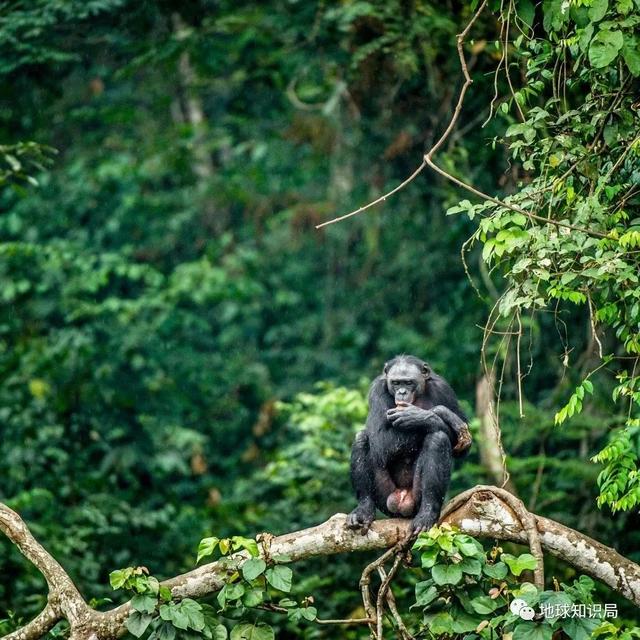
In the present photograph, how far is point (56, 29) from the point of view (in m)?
11.7

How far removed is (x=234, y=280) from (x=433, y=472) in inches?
318

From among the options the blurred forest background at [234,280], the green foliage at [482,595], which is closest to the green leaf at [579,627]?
the green foliage at [482,595]

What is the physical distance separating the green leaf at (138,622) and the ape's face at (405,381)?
2391 millimetres

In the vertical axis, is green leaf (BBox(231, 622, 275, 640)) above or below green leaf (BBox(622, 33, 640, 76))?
below

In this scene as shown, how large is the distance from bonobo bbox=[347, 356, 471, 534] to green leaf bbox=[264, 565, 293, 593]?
21.3 inches

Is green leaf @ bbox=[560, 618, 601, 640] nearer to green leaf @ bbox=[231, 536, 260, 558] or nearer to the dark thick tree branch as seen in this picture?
the dark thick tree branch

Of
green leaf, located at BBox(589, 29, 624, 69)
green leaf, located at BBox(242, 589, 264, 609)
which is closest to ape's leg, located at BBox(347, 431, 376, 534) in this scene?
green leaf, located at BBox(242, 589, 264, 609)

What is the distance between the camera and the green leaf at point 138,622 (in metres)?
6.13

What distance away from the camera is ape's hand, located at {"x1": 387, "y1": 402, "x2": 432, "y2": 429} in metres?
7.16

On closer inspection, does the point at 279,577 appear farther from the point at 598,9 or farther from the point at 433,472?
the point at 598,9

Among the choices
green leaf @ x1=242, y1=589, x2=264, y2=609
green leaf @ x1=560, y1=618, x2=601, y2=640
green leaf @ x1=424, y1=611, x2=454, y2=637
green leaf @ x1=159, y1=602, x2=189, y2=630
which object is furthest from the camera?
green leaf @ x1=242, y1=589, x2=264, y2=609

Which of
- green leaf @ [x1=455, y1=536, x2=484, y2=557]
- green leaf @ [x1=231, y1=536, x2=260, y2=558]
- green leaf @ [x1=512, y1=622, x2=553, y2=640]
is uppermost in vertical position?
green leaf @ [x1=455, y1=536, x2=484, y2=557]

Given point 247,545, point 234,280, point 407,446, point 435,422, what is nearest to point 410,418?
point 435,422

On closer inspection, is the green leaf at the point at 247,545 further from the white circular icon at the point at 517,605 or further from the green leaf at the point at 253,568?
the white circular icon at the point at 517,605
